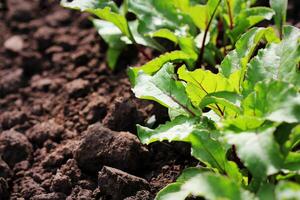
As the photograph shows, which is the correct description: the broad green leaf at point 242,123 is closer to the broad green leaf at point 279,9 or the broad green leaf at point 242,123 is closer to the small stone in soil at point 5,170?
the broad green leaf at point 279,9

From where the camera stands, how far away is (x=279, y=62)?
191 cm

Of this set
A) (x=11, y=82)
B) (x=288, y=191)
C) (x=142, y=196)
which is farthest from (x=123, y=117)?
(x=288, y=191)

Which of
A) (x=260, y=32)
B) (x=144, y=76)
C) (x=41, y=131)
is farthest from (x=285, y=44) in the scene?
(x=41, y=131)

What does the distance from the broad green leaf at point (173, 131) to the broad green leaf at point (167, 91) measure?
2.0 inches

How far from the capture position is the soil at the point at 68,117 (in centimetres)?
216

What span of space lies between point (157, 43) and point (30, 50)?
0.88 metres

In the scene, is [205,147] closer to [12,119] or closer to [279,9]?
[279,9]

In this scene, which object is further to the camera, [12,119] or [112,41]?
[112,41]

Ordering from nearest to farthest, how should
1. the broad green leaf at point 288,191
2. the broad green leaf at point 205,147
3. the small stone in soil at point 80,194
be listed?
the broad green leaf at point 288,191
the broad green leaf at point 205,147
the small stone in soil at point 80,194

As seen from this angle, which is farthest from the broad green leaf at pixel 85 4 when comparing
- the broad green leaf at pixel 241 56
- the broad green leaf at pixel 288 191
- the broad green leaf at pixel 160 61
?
the broad green leaf at pixel 288 191

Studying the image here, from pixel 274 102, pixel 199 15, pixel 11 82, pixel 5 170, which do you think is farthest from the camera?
pixel 11 82

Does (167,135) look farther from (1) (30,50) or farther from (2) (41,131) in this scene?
(1) (30,50)

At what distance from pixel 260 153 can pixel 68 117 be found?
129 cm

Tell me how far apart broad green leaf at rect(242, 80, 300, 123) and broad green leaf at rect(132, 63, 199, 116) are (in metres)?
0.30
